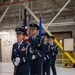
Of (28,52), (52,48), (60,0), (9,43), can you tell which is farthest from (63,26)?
(28,52)

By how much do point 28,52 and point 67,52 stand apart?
9532 mm

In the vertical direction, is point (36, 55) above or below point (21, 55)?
below

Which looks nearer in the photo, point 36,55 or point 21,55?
point 21,55

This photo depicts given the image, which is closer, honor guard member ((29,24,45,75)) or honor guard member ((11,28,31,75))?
honor guard member ((11,28,31,75))

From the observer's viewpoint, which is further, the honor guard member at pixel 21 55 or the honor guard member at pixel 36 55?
the honor guard member at pixel 36 55

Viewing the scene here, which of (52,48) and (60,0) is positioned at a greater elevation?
(60,0)

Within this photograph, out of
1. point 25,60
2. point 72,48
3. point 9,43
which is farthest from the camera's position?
point 9,43

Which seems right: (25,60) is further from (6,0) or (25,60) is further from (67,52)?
(6,0)

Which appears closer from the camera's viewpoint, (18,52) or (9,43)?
(18,52)

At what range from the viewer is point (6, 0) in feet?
55.7

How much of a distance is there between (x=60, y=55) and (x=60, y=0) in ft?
13.8

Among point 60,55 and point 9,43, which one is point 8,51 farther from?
point 60,55

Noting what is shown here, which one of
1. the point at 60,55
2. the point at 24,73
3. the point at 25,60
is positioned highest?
the point at 25,60

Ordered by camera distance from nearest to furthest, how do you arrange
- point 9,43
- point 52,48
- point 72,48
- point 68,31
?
point 52,48
point 72,48
point 68,31
point 9,43
